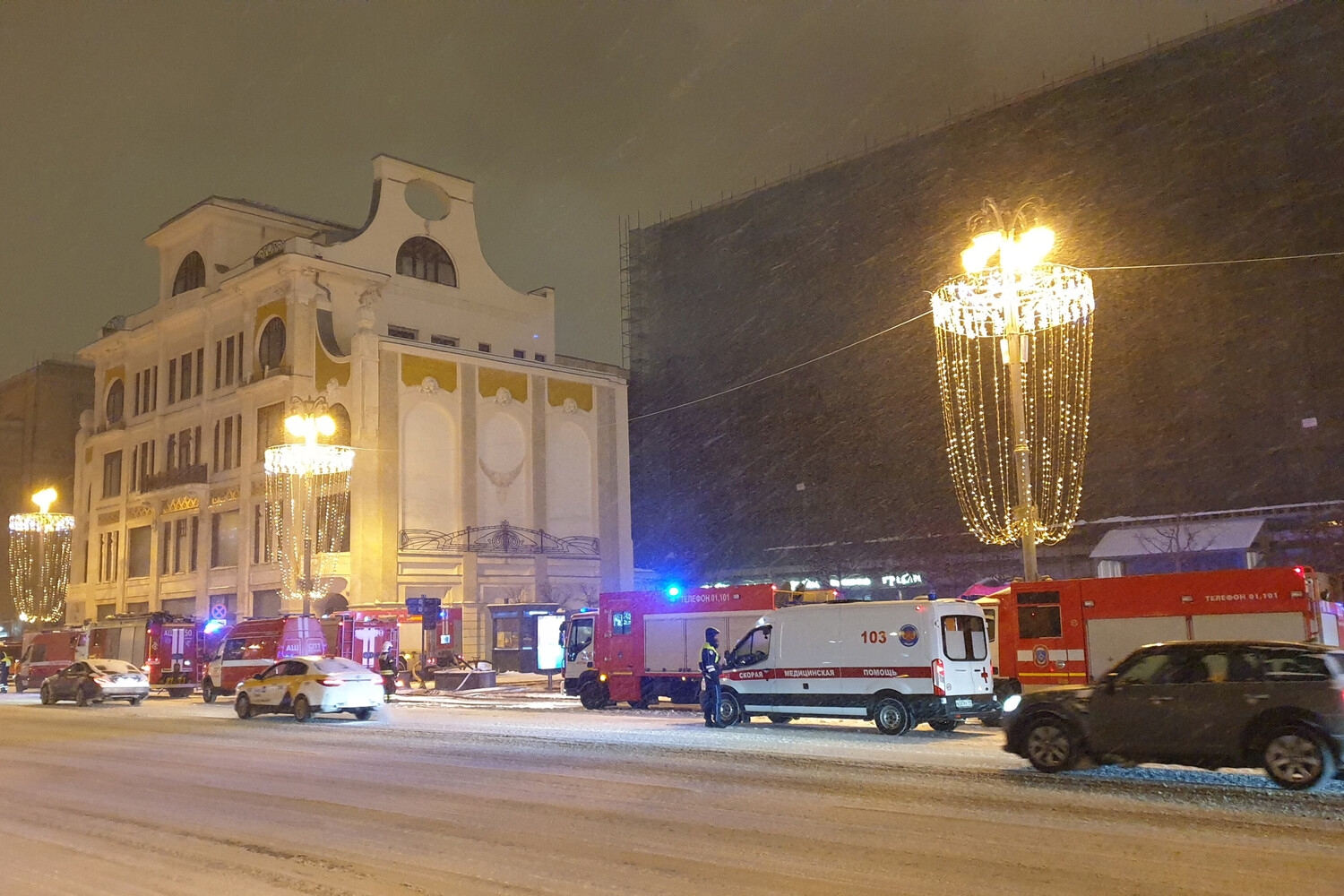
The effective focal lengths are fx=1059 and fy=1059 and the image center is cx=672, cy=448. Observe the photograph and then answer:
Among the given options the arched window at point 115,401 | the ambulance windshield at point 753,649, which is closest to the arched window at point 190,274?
the arched window at point 115,401

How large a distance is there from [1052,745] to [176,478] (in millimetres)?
47564

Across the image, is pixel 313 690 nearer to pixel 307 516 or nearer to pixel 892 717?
pixel 892 717

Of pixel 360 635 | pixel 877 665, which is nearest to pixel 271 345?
pixel 360 635

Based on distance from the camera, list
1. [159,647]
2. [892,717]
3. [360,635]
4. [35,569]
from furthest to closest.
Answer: [35,569] < [159,647] < [360,635] < [892,717]

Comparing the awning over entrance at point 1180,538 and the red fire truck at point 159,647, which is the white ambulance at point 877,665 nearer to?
the awning over entrance at point 1180,538

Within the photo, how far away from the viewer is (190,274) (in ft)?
172

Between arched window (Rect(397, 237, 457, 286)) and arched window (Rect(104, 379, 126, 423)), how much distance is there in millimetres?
18793

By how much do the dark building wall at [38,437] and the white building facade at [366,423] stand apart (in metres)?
17.5

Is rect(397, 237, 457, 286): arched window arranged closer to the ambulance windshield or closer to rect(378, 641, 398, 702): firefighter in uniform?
rect(378, 641, 398, 702): firefighter in uniform

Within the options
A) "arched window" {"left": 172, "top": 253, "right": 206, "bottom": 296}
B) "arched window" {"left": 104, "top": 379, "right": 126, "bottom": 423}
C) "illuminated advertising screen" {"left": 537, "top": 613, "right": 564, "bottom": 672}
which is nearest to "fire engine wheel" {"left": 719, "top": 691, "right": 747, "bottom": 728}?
"illuminated advertising screen" {"left": 537, "top": 613, "right": 564, "bottom": 672}

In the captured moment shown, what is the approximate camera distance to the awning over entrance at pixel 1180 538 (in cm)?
4000

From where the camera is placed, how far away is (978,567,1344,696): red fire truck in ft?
52.4

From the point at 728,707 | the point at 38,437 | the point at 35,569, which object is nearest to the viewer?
the point at 728,707

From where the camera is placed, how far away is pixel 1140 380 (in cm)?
4712
